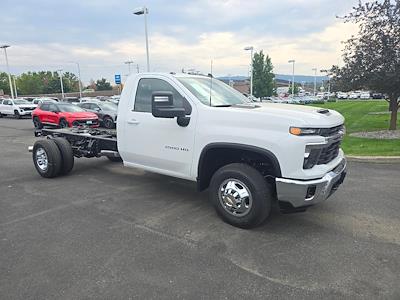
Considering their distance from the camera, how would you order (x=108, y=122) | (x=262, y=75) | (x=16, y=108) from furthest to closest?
(x=262, y=75) → (x=16, y=108) → (x=108, y=122)

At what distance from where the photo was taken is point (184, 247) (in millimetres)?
3959

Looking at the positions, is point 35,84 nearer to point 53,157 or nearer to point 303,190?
point 53,157

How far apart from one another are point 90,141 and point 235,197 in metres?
3.98

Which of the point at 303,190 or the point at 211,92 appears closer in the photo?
the point at 303,190

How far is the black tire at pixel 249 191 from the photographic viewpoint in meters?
4.16

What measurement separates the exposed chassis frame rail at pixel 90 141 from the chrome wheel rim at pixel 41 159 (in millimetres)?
454

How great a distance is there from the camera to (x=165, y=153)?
16.7 feet

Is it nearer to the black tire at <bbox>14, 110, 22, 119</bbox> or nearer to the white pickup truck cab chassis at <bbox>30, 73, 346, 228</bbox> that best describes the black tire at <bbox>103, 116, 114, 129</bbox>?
the black tire at <bbox>14, 110, 22, 119</bbox>

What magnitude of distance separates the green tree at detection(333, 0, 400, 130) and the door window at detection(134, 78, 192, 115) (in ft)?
28.6

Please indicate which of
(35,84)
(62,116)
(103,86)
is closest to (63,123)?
(62,116)

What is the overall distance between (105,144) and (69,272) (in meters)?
3.72

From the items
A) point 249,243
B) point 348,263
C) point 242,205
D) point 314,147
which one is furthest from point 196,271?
point 314,147

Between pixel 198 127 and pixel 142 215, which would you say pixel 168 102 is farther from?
pixel 142 215

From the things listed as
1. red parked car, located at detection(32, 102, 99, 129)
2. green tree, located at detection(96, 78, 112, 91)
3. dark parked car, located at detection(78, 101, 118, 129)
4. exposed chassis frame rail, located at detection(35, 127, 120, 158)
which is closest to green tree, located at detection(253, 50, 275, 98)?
dark parked car, located at detection(78, 101, 118, 129)
